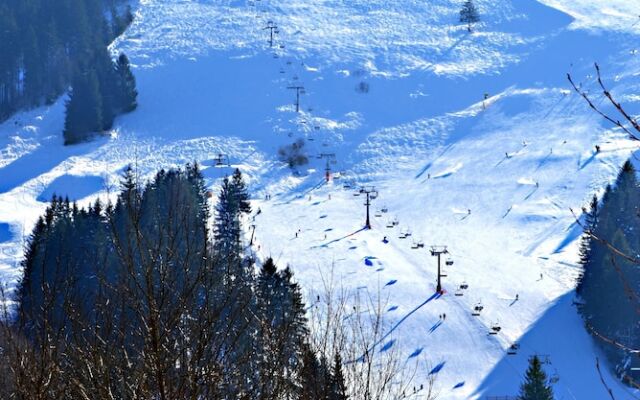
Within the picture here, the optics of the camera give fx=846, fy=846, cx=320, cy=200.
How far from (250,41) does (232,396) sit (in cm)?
9221

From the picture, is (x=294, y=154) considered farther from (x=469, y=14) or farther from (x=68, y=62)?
(x=469, y=14)

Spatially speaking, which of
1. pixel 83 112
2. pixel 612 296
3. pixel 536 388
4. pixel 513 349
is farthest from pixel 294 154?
pixel 536 388

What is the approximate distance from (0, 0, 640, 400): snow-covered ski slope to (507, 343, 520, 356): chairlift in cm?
26

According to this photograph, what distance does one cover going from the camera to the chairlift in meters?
37.4

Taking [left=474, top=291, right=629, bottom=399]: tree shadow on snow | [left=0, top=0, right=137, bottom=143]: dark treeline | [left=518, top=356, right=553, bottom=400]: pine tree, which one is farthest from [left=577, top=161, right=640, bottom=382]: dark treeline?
[left=0, top=0, right=137, bottom=143]: dark treeline

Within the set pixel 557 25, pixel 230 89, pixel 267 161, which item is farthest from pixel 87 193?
pixel 557 25

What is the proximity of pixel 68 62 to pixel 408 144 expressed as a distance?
40.3 metres

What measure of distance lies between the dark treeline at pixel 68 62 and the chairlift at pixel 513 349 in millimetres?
51372

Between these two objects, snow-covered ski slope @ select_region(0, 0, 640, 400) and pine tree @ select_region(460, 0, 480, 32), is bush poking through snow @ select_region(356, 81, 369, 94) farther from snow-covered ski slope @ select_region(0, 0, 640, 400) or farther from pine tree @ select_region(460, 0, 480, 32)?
pine tree @ select_region(460, 0, 480, 32)

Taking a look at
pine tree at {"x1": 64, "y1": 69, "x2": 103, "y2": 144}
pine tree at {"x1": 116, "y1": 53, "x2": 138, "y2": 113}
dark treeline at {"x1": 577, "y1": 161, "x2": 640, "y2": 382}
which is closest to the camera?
dark treeline at {"x1": 577, "y1": 161, "x2": 640, "y2": 382}

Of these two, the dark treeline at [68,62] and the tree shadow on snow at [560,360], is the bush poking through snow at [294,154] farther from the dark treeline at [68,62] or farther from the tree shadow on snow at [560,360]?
the tree shadow on snow at [560,360]

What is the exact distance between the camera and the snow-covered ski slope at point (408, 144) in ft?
137

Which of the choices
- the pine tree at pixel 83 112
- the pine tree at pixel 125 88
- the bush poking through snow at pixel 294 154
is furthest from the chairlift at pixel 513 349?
the pine tree at pixel 125 88

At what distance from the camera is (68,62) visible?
92.3 metres
